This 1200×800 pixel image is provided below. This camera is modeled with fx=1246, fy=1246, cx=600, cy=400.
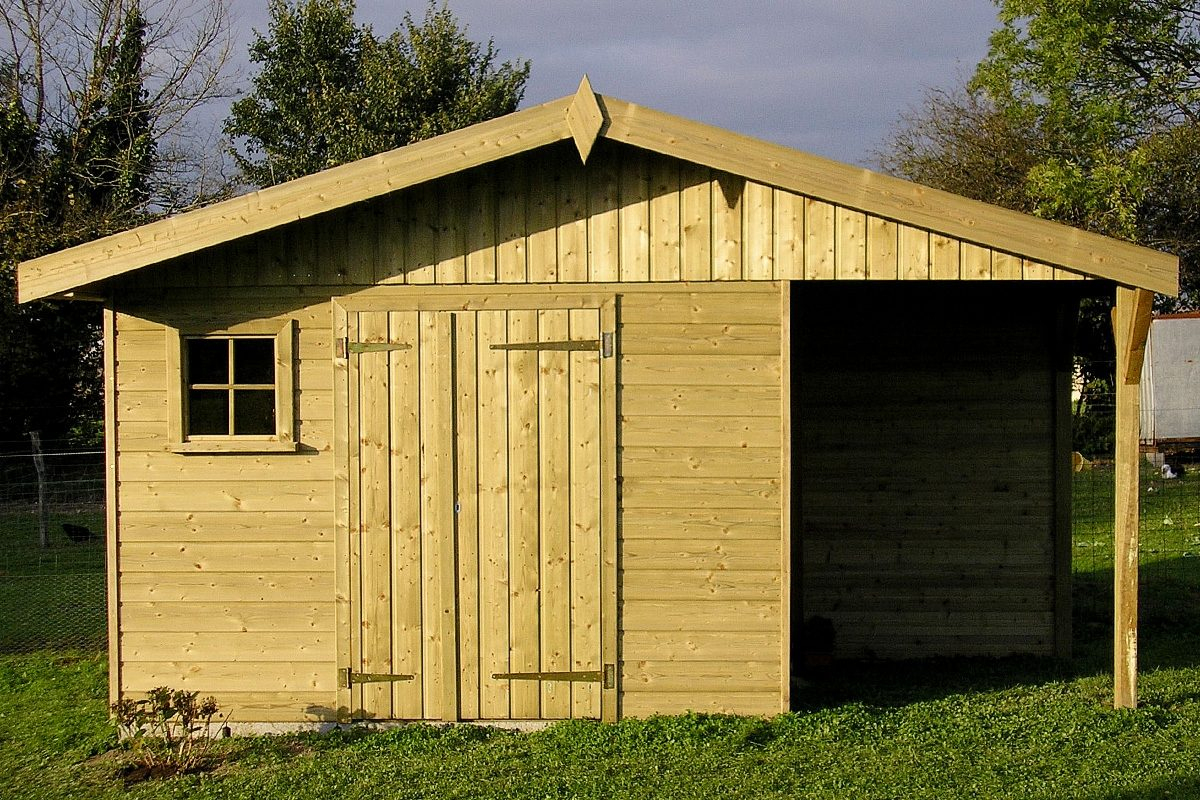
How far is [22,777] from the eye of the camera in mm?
6965

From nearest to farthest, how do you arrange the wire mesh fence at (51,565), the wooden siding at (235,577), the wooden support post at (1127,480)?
the wooden support post at (1127,480) < the wooden siding at (235,577) < the wire mesh fence at (51,565)

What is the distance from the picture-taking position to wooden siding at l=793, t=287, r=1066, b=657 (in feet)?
31.0

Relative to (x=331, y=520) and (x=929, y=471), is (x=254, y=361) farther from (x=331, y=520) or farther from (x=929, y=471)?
(x=929, y=471)

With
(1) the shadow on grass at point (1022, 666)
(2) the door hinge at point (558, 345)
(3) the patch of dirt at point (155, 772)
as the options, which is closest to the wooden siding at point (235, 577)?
(3) the patch of dirt at point (155, 772)

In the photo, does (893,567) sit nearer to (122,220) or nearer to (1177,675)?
(1177,675)

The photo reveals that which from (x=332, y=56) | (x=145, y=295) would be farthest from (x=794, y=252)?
(x=332, y=56)

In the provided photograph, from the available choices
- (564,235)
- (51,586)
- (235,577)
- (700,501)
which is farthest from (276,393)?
(51,586)

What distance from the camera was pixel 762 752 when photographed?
6.86 metres

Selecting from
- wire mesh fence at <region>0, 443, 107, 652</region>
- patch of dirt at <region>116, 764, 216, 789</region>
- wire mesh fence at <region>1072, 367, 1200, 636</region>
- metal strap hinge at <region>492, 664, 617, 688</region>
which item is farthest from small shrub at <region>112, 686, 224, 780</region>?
wire mesh fence at <region>1072, 367, 1200, 636</region>

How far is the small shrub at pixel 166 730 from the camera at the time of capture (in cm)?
686

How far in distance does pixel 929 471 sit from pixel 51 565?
29.3 ft

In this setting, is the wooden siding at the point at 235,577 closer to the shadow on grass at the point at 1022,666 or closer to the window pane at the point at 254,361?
the window pane at the point at 254,361

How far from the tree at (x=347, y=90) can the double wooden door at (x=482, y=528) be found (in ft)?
63.0

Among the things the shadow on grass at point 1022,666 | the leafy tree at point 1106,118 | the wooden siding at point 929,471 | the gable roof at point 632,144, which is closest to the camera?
Answer: the gable roof at point 632,144
